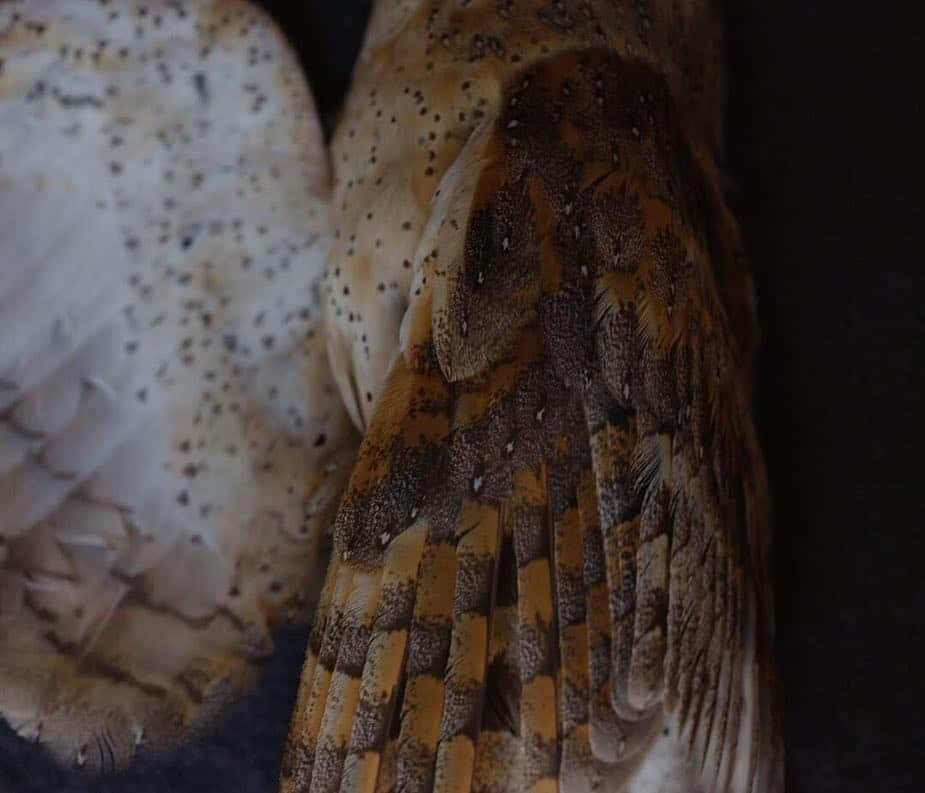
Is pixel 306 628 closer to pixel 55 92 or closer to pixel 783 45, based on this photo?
pixel 55 92

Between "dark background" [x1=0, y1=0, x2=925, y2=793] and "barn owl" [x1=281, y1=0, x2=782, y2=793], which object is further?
"dark background" [x1=0, y1=0, x2=925, y2=793]

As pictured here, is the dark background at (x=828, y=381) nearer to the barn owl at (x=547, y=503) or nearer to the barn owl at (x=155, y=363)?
the barn owl at (x=155, y=363)

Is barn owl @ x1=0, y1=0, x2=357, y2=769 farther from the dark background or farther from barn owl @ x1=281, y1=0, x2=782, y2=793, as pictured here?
barn owl @ x1=281, y1=0, x2=782, y2=793

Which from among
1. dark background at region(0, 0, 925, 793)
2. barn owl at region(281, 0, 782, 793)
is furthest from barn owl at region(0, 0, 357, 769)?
barn owl at region(281, 0, 782, 793)

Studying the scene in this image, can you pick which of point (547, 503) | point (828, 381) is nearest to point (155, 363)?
point (547, 503)

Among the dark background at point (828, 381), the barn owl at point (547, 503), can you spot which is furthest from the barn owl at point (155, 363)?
the barn owl at point (547, 503)
